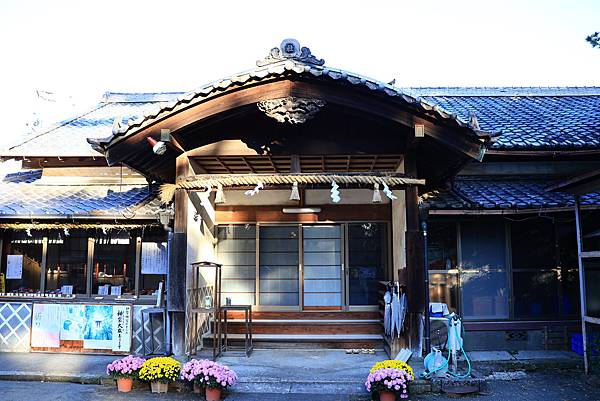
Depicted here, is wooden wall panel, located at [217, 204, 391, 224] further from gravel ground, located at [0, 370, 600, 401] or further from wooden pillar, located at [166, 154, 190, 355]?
gravel ground, located at [0, 370, 600, 401]

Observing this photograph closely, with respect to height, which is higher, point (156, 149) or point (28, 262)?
point (156, 149)

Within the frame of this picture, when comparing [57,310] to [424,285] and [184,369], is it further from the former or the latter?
[424,285]

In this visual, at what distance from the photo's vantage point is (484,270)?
10570 mm

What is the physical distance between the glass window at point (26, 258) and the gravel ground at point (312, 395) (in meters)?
3.29

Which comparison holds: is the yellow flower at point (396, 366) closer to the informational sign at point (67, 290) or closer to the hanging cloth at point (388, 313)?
the hanging cloth at point (388, 313)

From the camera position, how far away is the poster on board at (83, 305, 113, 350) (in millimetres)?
10383

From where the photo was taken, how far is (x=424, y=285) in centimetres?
877

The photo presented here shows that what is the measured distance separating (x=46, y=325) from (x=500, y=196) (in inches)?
379

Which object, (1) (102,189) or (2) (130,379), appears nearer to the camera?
(2) (130,379)

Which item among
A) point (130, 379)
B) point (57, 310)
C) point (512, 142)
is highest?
point (512, 142)

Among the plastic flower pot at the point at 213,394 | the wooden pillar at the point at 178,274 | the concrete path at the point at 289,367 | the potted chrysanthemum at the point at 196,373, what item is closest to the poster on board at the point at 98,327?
the concrete path at the point at 289,367

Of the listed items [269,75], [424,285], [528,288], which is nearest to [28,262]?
[269,75]

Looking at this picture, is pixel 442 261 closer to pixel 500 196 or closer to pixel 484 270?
pixel 484 270

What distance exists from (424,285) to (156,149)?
16.3 feet
